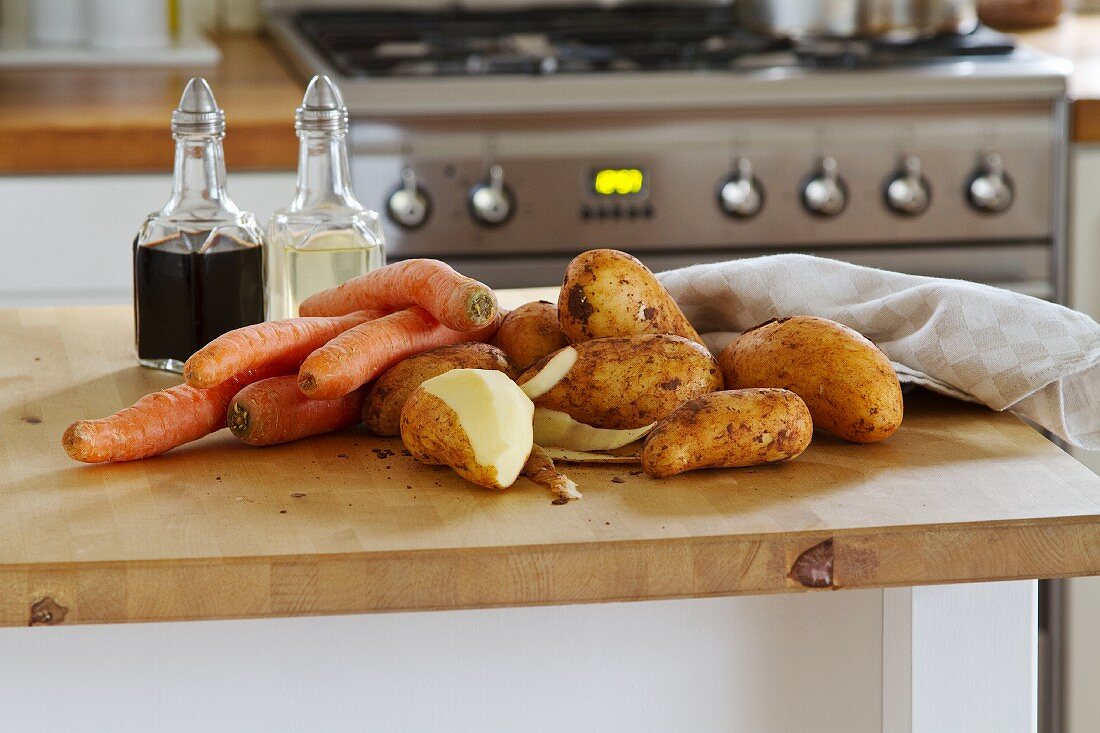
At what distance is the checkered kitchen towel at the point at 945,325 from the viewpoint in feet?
3.43

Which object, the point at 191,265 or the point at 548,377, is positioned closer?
the point at 548,377

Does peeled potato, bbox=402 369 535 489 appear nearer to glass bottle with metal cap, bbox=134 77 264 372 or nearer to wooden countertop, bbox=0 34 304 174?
glass bottle with metal cap, bbox=134 77 264 372

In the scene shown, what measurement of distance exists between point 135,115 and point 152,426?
1210 millimetres

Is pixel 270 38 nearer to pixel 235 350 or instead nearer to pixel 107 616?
pixel 235 350

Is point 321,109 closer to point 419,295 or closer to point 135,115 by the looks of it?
point 419,295

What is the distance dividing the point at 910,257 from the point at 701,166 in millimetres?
352

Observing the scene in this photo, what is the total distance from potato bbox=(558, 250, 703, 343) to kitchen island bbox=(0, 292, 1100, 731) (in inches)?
5.0

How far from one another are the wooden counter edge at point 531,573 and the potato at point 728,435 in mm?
97

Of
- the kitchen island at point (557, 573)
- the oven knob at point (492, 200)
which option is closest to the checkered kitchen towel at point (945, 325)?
the kitchen island at point (557, 573)

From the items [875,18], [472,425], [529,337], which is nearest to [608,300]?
[529,337]

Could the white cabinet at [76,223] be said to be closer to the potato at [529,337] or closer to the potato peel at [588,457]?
the potato at [529,337]

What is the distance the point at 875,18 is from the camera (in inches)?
99.8

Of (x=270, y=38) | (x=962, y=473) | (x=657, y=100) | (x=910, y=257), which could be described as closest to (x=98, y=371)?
(x=962, y=473)

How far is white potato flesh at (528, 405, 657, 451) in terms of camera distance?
3.18 ft
